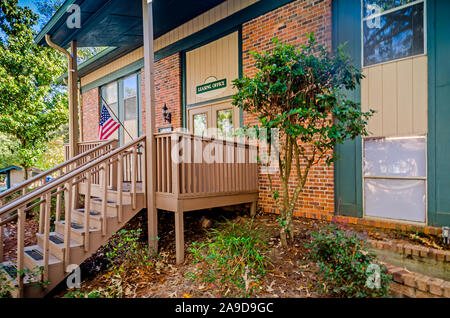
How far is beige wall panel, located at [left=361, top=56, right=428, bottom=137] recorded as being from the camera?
384 centimetres

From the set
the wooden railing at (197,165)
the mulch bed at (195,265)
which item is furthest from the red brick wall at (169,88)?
the mulch bed at (195,265)

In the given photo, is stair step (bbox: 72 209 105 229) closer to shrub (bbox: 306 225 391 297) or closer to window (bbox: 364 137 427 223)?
shrub (bbox: 306 225 391 297)

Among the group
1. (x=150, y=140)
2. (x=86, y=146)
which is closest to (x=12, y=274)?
(x=150, y=140)

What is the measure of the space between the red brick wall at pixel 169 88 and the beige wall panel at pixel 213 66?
1.11 feet

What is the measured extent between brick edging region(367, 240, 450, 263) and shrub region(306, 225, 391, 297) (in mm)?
756

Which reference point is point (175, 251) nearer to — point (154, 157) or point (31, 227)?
point (154, 157)

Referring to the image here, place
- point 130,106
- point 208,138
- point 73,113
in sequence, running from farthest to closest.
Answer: point 130,106 → point 73,113 → point 208,138

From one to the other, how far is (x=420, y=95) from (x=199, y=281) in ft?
13.1

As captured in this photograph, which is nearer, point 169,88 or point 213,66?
point 213,66

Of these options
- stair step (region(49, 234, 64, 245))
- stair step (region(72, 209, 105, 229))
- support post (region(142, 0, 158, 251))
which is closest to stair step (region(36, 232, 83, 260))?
stair step (region(49, 234, 64, 245))

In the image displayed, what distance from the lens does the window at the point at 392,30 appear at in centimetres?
389

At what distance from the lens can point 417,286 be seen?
8.59ft

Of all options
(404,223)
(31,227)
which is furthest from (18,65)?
→ (404,223)

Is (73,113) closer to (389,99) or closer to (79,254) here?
(79,254)
